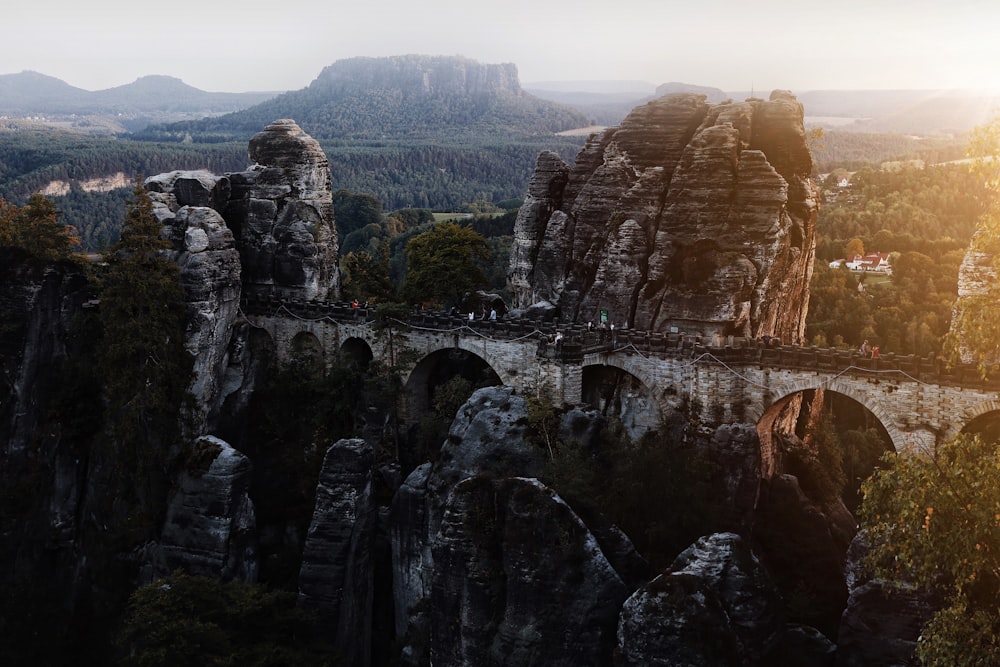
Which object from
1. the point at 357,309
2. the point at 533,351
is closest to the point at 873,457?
the point at 533,351

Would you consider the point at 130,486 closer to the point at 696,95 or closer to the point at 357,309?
the point at 357,309

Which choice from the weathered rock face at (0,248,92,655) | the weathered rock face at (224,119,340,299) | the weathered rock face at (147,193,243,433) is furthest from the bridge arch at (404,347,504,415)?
the weathered rock face at (0,248,92,655)

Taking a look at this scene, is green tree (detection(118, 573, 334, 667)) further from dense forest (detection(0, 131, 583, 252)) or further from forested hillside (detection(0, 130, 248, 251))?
dense forest (detection(0, 131, 583, 252))

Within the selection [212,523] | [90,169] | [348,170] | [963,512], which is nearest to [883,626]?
[963,512]

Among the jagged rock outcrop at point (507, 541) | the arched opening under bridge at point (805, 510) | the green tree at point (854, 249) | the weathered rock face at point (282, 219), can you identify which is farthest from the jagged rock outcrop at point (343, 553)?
the green tree at point (854, 249)

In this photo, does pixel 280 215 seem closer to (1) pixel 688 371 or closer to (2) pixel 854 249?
(1) pixel 688 371
